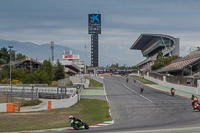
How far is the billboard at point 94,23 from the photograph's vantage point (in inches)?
6432

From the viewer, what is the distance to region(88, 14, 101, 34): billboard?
536ft

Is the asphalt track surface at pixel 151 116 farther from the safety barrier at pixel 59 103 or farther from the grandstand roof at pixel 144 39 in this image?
the grandstand roof at pixel 144 39

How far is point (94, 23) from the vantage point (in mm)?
165750

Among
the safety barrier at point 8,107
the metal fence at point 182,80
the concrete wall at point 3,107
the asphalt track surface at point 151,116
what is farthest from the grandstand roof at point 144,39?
the concrete wall at point 3,107

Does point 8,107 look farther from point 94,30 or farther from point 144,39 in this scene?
point 144,39

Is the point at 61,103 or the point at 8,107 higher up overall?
the point at 61,103

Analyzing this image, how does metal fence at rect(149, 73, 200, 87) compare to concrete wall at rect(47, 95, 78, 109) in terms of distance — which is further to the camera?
metal fence at rect(149, 73, 200, 87)

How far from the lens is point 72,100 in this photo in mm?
31953

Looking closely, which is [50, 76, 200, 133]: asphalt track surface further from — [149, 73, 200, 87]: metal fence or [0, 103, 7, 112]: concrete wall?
[149, 73, 200, 87]: metal fence

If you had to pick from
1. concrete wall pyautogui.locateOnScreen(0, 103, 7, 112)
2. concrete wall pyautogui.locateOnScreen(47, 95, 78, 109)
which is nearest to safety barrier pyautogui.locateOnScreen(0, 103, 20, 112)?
concrete wall pyautogui.locateOnScreen(0, 103, 7, 112)

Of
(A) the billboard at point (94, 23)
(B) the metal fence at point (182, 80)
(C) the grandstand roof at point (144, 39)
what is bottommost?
(B) the metal fence at point (182, 80)

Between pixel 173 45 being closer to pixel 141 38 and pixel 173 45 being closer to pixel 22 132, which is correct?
pixel 141 38

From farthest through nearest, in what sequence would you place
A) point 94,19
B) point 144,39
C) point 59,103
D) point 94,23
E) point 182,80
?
point 144,39 < point 94,23 < point 94,19 < point 182,80 < point 59,103

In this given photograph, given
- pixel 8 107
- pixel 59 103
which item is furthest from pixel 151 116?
pixel 8 107
